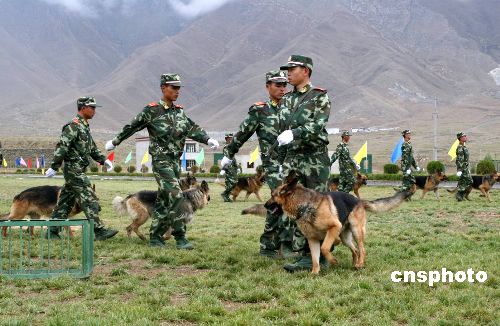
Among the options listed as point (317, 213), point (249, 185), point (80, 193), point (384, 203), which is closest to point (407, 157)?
point (249, 185)

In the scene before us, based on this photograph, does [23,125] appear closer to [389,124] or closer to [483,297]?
[389,124]

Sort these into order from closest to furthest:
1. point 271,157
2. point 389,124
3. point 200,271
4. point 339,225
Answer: point 339,225 < point 200,271 < point 271,157 < point 389,124

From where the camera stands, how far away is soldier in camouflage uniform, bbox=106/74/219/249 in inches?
368

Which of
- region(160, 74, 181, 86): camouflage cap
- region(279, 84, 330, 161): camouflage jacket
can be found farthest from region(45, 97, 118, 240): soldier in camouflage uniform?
region(279, 84, 330, 161): camouflage jacket

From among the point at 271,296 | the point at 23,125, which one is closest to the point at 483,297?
the point at 271,296

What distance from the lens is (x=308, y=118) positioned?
738 centimetres

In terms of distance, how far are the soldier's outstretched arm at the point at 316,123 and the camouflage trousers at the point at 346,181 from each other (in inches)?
520

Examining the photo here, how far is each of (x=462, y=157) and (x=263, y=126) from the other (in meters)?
13.1

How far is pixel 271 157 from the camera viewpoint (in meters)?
8.68

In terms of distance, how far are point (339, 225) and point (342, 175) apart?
44.7 feet

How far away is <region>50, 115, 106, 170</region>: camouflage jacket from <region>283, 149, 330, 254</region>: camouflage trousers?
4.44 meters

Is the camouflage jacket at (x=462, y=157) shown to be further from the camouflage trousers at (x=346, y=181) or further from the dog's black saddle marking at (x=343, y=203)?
the dog's black saddle marking at (x=343, y=203)

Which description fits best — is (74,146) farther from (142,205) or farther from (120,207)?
(142,205)

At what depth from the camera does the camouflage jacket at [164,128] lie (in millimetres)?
9391
